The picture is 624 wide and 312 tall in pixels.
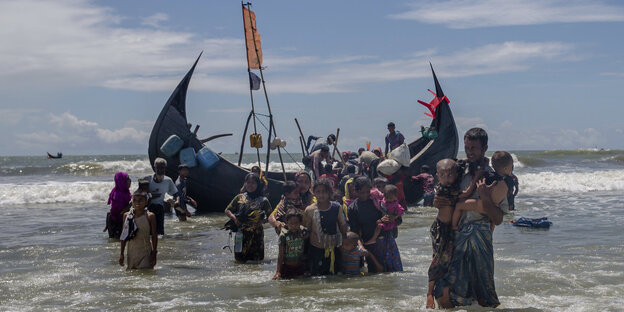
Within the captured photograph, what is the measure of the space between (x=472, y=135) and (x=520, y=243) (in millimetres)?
5776

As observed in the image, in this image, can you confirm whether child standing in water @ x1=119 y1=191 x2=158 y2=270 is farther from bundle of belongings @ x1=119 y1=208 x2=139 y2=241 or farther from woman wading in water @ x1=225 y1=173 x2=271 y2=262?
woman wading in water @ x1=225 y1=173 x2=271 y2=262

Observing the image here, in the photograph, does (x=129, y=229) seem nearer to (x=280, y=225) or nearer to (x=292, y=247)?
(x=280, y=225)

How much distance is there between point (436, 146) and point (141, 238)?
10924 mm

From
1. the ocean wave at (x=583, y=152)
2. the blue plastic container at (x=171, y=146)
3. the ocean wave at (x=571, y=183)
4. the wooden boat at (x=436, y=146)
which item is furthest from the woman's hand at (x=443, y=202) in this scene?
the ocean wave at (x=583, y=152)

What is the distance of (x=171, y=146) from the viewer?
1426cm

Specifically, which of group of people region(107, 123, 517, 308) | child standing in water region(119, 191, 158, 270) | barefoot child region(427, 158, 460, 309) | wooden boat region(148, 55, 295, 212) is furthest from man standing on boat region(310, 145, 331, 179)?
barefoot child region(427, 158, 460, 309)

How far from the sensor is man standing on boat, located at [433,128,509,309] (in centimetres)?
455

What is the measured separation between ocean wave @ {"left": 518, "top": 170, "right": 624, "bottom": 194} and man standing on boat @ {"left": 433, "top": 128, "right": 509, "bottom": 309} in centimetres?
1994

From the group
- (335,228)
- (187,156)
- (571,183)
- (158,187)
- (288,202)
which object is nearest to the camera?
(335,228)

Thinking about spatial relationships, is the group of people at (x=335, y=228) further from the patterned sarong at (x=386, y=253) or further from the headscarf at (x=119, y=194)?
the headscarf at (x=119, y=194)

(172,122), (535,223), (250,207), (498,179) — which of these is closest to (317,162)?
(172,122)

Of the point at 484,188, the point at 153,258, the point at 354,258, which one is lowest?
the point at 153,258

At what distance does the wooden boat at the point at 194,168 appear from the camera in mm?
14469

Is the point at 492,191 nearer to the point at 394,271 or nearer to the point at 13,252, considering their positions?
the point at 394,271
